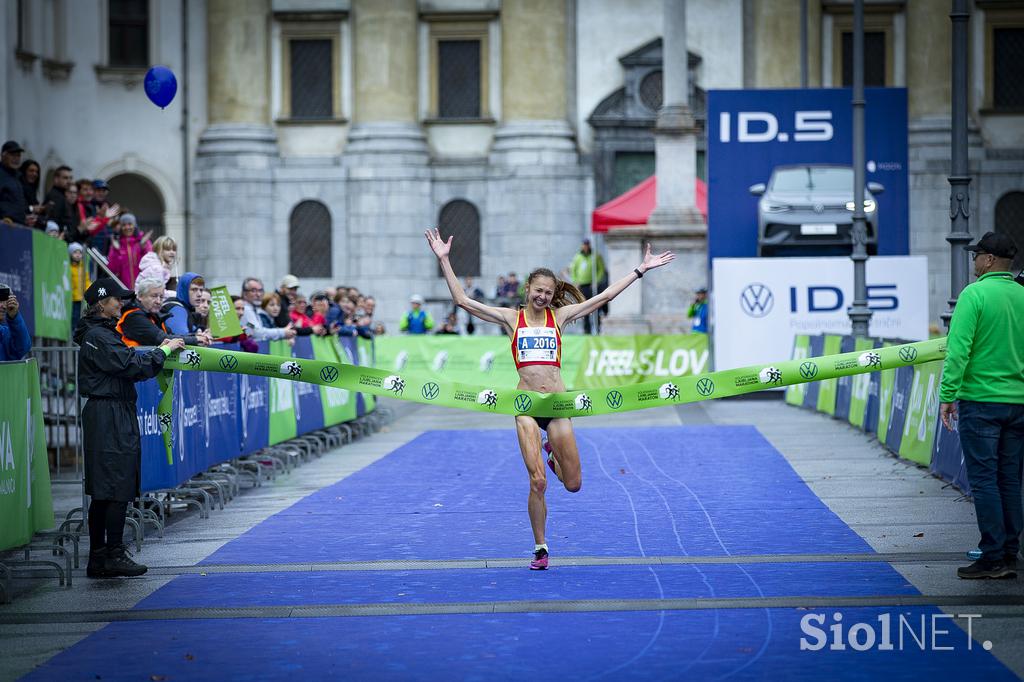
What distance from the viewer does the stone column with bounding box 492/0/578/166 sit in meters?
45.5

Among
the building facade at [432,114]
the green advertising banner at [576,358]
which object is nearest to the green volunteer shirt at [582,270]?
the building facade at [432,114]

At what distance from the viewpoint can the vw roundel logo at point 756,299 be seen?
2980cm

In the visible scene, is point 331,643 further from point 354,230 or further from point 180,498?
point 354,230

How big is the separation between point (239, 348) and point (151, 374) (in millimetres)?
5748

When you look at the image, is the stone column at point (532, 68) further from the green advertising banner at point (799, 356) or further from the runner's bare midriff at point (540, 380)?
the runner's bare midriff at point (540, 380)

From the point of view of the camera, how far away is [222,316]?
16.0 metres

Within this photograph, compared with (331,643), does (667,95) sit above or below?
above

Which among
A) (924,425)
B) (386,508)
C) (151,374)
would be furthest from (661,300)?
(151,374)

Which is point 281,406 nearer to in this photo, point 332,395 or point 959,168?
point 332,395

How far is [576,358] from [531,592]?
22.1 metres

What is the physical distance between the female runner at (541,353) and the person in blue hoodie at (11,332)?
4289 millimetres

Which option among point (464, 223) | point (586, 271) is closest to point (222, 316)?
point (586, 271)

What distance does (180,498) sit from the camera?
14.8 meters

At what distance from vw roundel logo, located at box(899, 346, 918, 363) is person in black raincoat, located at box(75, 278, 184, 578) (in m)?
5.46
